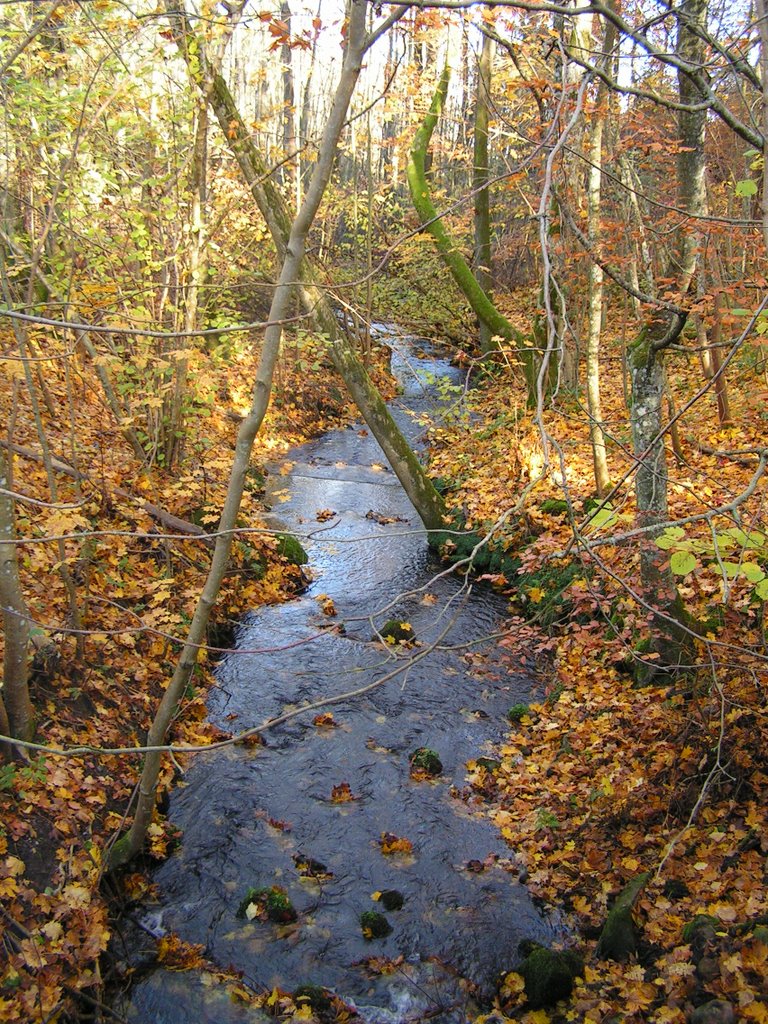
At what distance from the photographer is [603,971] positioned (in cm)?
438

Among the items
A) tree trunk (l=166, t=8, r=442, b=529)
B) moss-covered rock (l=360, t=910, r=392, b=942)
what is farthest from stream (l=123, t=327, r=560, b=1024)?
tree trunk (l=166, t=8, r=442, b=529)

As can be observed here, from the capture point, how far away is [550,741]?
6617 millimetres

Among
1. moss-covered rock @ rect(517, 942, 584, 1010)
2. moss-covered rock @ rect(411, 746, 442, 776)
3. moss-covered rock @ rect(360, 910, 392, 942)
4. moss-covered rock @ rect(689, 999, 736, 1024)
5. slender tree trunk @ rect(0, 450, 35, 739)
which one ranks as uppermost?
slender tree trunk @ rect(0, 450, 35, 739)

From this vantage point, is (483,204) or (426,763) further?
(483,204)

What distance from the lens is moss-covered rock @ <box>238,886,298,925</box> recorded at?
16.2 ft

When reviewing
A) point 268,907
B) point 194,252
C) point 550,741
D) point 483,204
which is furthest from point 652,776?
point 483,204

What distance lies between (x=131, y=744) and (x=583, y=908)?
3719mm

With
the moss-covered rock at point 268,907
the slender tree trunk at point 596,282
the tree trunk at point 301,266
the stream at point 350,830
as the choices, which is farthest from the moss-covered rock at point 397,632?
the moss-covered rock at point 268,907

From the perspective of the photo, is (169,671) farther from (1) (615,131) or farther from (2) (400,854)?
(1) (615,131)

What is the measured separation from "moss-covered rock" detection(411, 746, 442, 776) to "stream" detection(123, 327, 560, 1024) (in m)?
0.08

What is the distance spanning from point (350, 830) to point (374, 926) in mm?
950

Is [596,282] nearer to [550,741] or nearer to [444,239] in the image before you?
[550,741]

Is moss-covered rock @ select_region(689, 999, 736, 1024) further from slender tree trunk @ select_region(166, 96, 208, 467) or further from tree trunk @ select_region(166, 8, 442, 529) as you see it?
slender tree trunk @ select_region(166, 96, 208, 467)

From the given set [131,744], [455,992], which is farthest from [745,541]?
[131,744]
